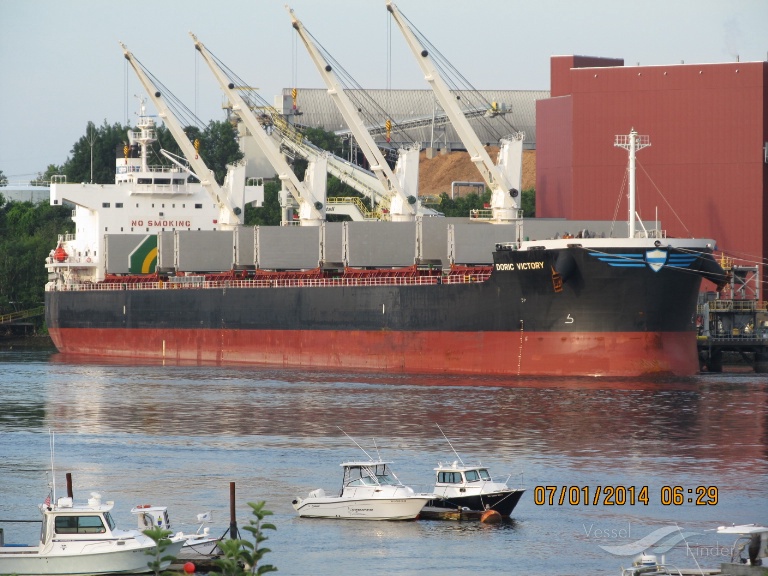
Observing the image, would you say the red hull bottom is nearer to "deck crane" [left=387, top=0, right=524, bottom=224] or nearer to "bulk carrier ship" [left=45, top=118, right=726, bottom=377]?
"bulk carrier ship" [left=45, top=118, right=726, bottom=377]

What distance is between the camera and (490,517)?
872 inches

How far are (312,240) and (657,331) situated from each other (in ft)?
52.9

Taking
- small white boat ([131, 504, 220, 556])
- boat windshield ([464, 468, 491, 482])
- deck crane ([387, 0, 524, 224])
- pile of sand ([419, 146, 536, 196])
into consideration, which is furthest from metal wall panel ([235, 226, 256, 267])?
pile of sand ([419, 146, 536, 196])

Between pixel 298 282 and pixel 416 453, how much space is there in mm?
23936

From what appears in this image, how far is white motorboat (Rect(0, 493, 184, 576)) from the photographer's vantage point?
712 inches

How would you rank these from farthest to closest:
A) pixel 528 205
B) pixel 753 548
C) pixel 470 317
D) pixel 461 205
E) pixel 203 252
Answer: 1. pixel 461 205
2. pixel 528 205
3. pixel 203 252
4. pixel 470 317
5. pixel 753 548

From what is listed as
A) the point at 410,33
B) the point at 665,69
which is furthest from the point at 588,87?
the point at 410,33

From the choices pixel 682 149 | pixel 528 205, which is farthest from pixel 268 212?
pixel 682 149

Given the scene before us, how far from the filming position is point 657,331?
4088cm

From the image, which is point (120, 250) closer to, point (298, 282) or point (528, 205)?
point (298, 282)

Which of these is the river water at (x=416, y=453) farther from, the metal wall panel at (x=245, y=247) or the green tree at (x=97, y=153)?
the green tree at (x=97, y=153)

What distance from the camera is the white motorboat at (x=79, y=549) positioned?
18.1m

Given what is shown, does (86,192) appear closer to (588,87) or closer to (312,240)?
(312,240)

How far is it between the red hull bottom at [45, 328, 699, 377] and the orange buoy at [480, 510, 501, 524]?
19284mm
